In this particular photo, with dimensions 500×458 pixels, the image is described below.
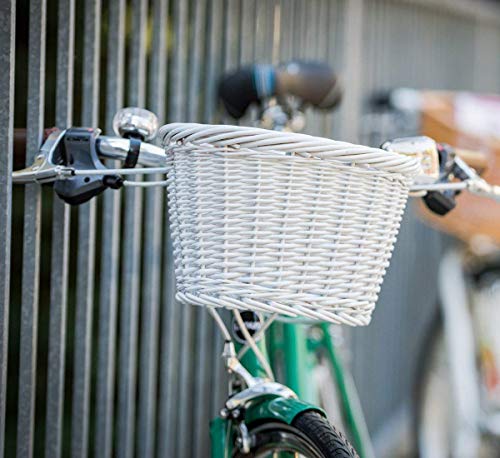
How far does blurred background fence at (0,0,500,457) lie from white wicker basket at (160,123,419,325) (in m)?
0.57

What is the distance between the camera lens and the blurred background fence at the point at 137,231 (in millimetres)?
2070

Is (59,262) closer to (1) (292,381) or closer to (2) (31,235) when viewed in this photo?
(2) (31,235)

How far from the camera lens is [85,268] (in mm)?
2240

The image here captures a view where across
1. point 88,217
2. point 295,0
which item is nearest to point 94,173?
point 88,217

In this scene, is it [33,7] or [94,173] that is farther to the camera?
[33,7]

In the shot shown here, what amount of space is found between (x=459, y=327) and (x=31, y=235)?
196 cm

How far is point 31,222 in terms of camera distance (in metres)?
2.05

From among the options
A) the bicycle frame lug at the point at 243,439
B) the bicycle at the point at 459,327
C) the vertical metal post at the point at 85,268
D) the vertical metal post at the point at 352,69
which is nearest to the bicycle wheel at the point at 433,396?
the bicycle at the point at 459,327

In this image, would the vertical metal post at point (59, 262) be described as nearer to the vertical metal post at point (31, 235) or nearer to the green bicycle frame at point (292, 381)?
the vertical metal post at point (31, 235)

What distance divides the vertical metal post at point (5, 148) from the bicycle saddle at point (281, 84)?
710mm

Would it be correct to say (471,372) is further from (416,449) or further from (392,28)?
(392,28)

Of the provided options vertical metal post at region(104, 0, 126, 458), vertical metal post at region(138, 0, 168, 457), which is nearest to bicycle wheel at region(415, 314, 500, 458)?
vertical metal post at region(138, 0, 168, 457)

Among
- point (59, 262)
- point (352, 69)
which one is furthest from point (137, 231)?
point (352, 69)

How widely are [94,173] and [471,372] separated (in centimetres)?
212
